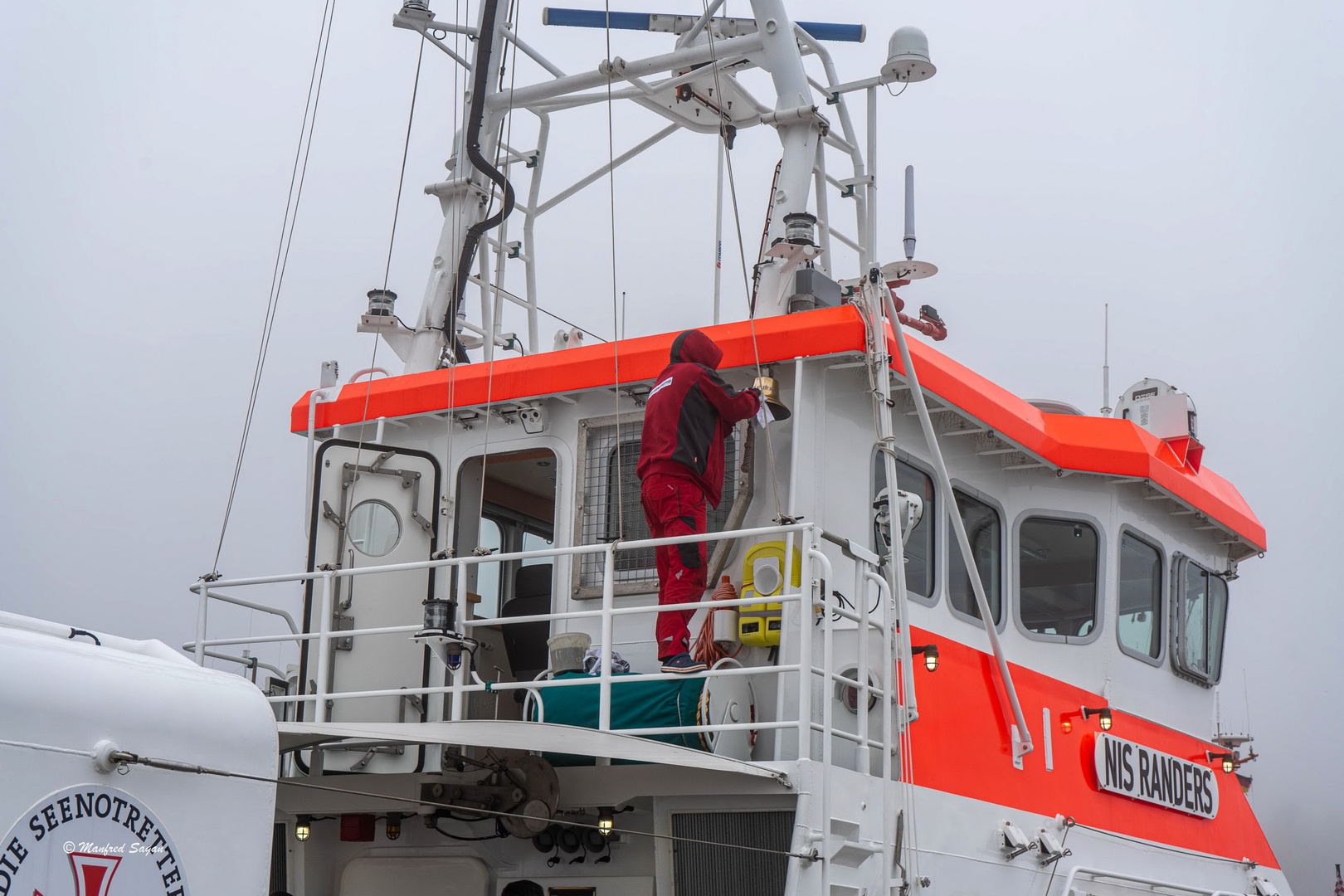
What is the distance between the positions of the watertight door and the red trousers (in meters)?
1.33

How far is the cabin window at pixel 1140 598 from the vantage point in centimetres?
866

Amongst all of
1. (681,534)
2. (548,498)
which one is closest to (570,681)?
(681,534)

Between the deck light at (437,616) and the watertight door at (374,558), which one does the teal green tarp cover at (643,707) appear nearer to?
the deck light at (437,616)

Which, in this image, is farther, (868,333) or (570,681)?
(868,333)

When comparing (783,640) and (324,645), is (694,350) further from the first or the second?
(324,645)

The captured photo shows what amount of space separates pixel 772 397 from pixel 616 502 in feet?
3.84

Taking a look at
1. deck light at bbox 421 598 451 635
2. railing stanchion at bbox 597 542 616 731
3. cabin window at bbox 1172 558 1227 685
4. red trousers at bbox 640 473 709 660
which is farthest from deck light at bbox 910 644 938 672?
cabin window at bbox 1172 558 1227 685

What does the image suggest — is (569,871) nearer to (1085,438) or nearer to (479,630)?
(479,630)

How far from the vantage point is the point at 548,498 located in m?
9.45

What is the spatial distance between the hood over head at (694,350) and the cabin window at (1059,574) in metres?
2.51

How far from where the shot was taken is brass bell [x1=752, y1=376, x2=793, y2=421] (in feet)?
22.6

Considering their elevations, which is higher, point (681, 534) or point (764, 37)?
point (764, 37)

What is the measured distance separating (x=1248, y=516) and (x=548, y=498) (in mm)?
5118

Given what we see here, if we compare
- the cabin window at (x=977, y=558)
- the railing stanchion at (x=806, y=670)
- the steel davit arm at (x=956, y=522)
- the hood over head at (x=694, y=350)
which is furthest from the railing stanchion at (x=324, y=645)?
the cabin window at (x=977, y=558)
